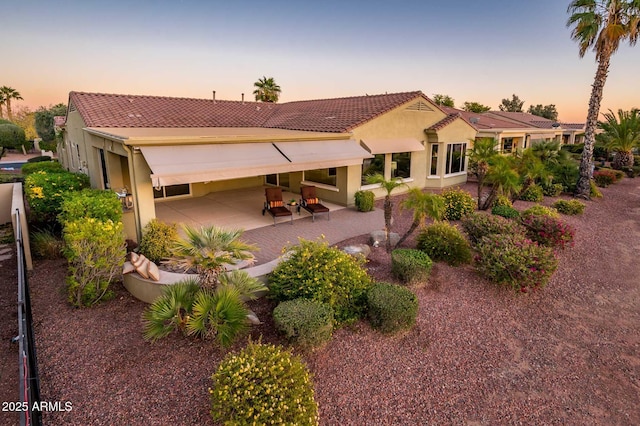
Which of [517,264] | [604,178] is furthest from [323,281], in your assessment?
[604,178]

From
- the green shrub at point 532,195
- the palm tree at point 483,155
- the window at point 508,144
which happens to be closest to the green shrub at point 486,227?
→ the palm tree at point 483,155

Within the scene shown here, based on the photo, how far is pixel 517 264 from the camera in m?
11.3

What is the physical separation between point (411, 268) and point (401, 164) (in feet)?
53.1

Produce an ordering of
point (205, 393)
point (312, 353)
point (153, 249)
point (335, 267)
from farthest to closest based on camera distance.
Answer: point (153, 249), point (335, 267), point (312, 353), point (205, 393)

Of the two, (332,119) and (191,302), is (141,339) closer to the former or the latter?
(191,302)

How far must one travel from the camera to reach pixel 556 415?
6.89 metres

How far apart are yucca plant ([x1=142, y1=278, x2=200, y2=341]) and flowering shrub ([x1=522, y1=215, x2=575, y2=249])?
1429cm

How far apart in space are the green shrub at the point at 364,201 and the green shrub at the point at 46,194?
47.7ft

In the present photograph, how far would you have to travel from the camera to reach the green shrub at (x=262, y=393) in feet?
18.7

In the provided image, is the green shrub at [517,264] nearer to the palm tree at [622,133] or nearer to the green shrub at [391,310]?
the green shrub at [391,310]

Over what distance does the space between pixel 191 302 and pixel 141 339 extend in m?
1.54

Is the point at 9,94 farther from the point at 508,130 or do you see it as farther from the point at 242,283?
the point at 242,283

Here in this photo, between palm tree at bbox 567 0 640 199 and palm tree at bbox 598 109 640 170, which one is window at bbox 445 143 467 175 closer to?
palm tree at bbox 567 0 640 199

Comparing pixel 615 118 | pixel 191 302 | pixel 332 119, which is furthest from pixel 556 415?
pixel 615 118
